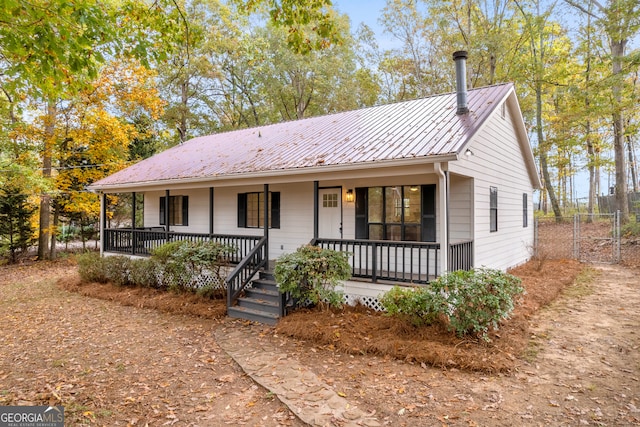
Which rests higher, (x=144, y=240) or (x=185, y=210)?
(x=185, y=210)

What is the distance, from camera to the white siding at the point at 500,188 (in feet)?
27.5

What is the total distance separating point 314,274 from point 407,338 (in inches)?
78.6

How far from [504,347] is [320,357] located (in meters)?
2.80

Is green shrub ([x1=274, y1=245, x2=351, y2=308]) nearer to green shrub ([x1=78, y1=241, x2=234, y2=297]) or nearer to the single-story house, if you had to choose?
the single-story house

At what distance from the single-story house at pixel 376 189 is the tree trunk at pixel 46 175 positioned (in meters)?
4.66

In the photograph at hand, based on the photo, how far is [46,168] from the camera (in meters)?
15.9

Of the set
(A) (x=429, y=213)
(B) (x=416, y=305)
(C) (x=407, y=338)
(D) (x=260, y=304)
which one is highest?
(A) (x=429, y=213)

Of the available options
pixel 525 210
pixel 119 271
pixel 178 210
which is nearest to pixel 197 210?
pixel 178 210

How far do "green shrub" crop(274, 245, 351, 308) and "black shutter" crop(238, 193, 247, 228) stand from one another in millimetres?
4905

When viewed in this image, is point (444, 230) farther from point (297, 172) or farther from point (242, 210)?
point (242, 210)

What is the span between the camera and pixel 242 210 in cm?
1157

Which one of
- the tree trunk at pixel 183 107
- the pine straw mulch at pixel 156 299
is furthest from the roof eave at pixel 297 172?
the tree trunk at pixel 183 107

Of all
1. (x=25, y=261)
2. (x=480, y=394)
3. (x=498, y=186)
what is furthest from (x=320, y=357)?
(x=25, y=261)

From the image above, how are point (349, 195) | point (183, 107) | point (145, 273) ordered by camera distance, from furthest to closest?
point (183, 107) → point (145, 273) → point (349, 195)
